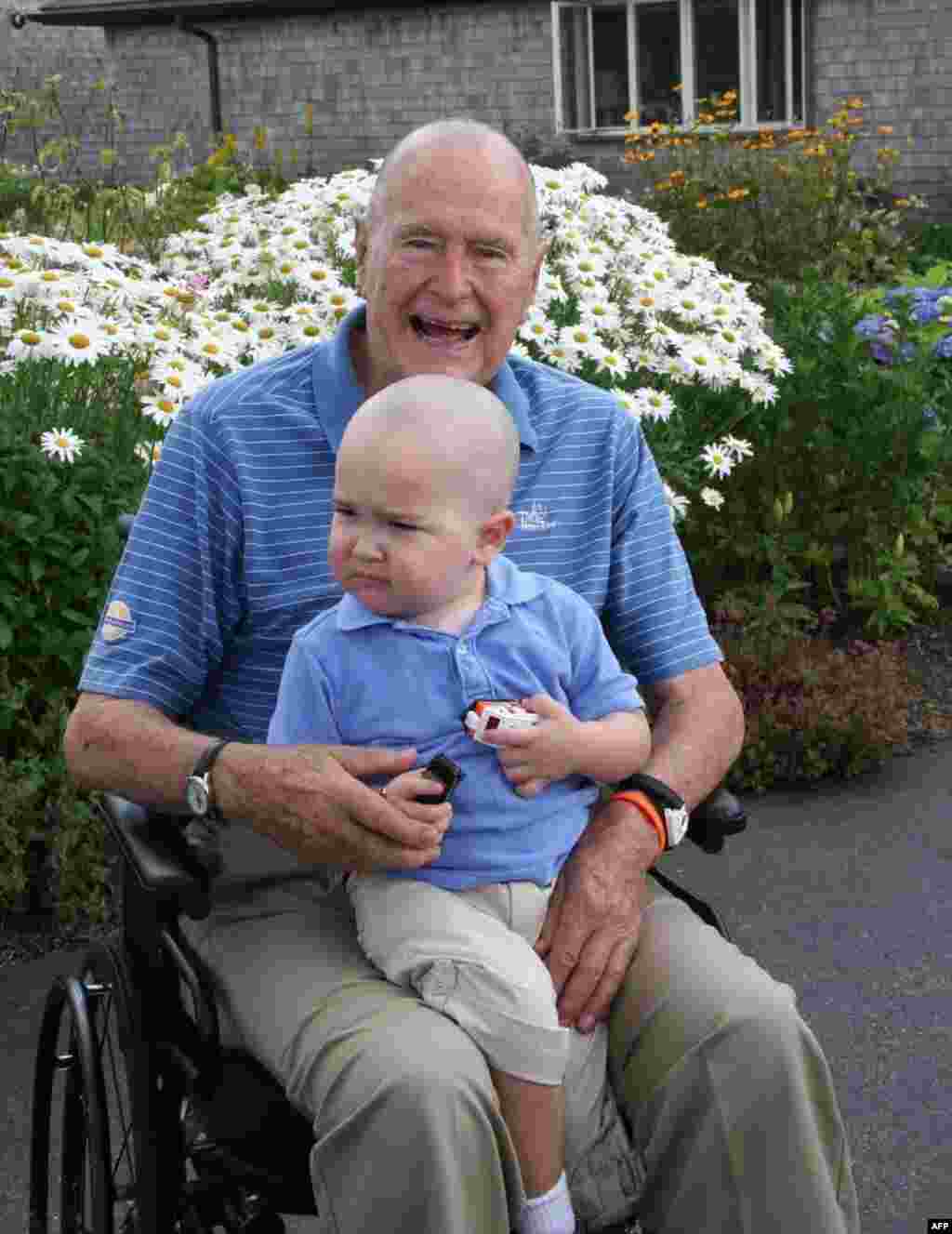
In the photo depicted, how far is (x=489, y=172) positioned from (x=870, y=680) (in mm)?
3287

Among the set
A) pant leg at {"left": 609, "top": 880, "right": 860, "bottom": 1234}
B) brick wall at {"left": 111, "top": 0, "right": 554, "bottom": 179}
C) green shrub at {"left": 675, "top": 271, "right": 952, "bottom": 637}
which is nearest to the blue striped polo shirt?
pant leg at {"left": 609, "top": 880, "right": 860, "bottom": 1234}

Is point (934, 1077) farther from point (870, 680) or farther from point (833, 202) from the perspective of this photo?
point (833, 202)

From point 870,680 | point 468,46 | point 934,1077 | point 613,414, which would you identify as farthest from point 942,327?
point 468,46

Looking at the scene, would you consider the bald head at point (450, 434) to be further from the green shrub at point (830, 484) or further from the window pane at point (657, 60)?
the window pane at point (657, 60)

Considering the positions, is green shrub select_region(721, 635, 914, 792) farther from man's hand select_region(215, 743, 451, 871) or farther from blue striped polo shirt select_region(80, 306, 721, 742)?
man's hand select_region(215, 743, 451, 871)

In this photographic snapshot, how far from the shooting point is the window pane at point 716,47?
1720 cm

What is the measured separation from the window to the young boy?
14620mm

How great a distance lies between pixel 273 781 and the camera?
247 cm

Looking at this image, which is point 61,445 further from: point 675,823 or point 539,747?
point 539,747

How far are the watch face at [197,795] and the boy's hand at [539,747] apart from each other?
406mm

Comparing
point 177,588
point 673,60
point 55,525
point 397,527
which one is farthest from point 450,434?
point 673,60

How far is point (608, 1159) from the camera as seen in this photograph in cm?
246

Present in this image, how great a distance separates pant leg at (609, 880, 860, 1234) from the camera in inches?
90.8

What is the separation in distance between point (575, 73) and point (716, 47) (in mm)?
1299
